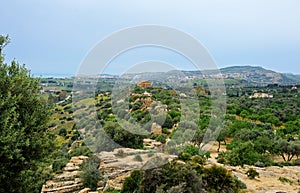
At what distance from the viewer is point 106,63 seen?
39.4 ft

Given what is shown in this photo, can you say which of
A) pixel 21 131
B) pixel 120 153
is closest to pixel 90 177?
pixel 120 153

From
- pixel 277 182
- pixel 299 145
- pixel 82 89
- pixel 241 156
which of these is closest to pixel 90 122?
pixel 82 89

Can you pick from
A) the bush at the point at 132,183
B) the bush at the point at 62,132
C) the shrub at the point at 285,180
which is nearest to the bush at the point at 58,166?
the bush at the point at 132,183

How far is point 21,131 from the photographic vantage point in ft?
24.0

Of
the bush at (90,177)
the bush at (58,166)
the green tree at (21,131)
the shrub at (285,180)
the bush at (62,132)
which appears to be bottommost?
the bush at (62,132)

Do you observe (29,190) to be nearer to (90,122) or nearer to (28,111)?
(28,111)

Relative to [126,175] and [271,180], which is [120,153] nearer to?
[126,175]

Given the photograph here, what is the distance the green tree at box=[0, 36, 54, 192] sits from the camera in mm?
7121

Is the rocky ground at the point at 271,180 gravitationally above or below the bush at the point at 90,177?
below

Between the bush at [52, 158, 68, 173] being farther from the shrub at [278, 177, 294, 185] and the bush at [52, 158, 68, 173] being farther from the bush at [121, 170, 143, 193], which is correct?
the shrub at [278, 177, 294, 185]

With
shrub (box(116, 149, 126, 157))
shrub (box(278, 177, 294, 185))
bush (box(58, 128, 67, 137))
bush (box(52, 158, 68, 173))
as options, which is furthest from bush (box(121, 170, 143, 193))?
bush (box(58, 128, 67, 137))

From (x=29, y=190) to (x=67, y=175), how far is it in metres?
6.14

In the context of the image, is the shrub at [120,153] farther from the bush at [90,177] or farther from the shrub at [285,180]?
the shrub at [285,180]

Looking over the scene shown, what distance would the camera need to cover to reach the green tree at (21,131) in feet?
23.4
